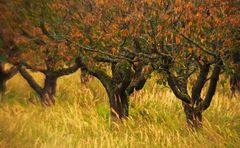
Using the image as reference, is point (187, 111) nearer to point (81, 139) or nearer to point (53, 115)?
point (81, 139)

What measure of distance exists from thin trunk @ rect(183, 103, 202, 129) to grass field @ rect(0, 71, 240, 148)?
6.7 inches

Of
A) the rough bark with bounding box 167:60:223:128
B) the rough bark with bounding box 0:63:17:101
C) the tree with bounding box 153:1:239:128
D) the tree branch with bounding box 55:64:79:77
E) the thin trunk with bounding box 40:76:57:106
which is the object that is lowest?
the rough bark with bounding box 0:63:17:101

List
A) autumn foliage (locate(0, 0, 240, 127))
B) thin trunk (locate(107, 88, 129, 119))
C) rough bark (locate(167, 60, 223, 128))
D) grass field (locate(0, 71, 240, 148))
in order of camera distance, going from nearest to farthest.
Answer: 1. autumn foliage (locate(0, 0, 240, 127))
2. rough bark (locate(167, 60, 223, 128))
3. grass field (locate(0, 71, 240, 148))
4. thin trunk (locate(107, 88, 129, 119))

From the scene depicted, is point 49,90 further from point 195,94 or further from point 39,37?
point 195,94

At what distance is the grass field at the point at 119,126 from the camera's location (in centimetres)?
977

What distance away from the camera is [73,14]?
37.6 ft

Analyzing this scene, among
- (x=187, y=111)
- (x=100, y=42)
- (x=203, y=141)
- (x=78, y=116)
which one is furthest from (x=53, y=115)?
(x=203, y=141)

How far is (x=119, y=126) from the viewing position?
11328 millimetres

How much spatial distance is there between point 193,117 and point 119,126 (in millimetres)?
2117

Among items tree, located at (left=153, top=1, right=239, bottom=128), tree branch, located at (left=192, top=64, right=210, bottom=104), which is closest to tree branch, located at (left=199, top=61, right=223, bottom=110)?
tree, located at (left=153, top=1, right=239, bottom=128)

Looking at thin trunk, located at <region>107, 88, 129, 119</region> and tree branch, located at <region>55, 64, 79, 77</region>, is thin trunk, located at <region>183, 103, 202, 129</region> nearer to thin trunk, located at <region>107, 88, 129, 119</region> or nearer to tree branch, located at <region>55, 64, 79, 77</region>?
thin trunk, located at <region>107, 88, 129, 119</region>

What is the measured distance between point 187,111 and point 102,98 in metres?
5.96

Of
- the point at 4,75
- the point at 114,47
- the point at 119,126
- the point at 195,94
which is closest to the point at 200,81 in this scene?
the point at 195,94

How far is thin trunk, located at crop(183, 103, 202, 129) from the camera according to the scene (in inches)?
388
